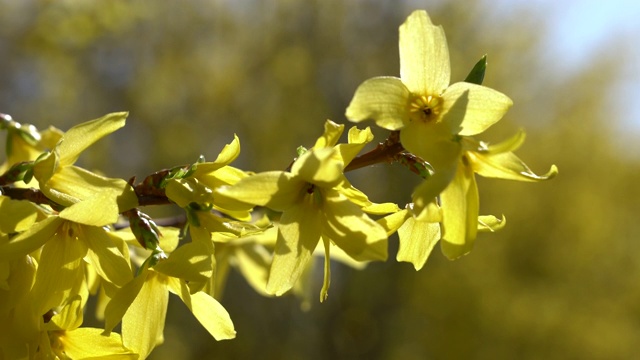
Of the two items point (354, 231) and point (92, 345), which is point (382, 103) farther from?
point (92, 345)

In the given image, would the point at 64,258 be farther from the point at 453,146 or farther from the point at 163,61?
the point at 163,61

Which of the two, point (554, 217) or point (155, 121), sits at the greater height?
point (155, 121)

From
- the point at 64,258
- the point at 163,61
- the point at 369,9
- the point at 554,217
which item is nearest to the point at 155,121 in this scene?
the point at 163,61

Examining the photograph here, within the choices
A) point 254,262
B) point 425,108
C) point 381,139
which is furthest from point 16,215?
point 381,139

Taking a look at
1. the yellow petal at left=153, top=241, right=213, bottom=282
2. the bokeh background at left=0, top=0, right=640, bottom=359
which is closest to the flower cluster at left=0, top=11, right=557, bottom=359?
the yellow petal at left=153, top=241, right=213, bottom=282

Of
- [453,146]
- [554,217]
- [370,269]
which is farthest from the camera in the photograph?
[370,269]
